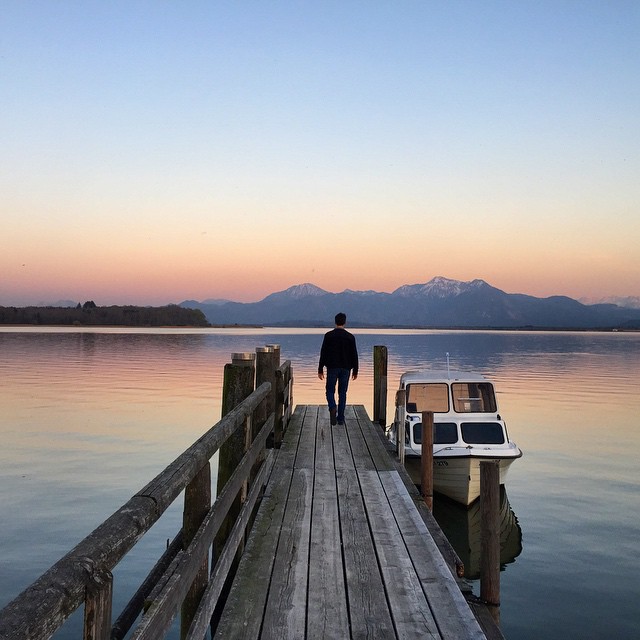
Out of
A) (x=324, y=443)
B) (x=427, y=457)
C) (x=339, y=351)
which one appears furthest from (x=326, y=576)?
(x=339, y=351)

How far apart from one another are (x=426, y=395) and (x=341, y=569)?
34.2 feet

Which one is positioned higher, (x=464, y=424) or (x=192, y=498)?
(x=192, y=498)

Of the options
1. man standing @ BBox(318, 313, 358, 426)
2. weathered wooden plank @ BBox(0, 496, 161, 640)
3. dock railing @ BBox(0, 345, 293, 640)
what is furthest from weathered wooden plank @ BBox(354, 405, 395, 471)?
weathered wooden plank @ BBox(0, 496, 161, 640)

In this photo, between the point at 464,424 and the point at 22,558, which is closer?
the point at 22,558

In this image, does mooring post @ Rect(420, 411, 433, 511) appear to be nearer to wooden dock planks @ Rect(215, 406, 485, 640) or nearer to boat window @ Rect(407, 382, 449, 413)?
wooden dock planks @ Rect(215, 406, 485, 640)

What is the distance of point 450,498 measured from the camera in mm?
14344

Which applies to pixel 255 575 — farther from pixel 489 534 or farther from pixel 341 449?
pixel 341 449

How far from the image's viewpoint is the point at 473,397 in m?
15.2

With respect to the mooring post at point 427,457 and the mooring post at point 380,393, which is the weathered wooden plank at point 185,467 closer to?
the mooring post at point 427,457

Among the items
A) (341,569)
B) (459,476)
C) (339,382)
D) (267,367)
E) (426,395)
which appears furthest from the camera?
(426,395)

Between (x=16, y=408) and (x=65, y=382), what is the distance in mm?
12033

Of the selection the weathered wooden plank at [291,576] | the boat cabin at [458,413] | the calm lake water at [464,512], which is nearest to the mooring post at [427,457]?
the calm lake water at [464,512]

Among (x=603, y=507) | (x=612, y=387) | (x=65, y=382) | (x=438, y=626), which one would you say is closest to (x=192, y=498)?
(x=438, y=626)

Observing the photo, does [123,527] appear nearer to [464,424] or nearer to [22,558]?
[22,558]
